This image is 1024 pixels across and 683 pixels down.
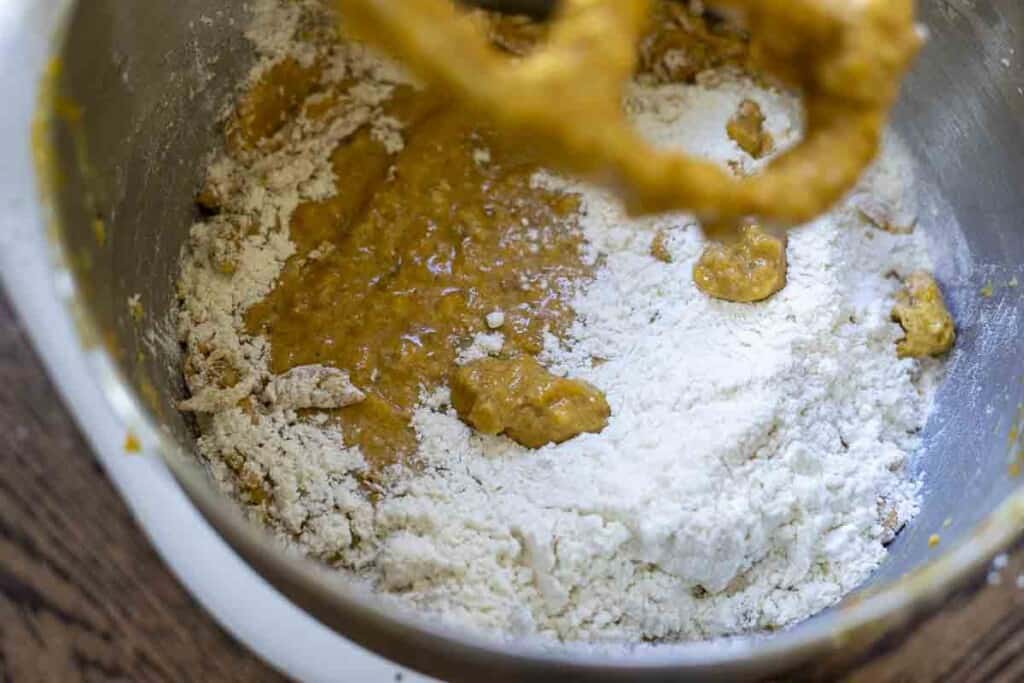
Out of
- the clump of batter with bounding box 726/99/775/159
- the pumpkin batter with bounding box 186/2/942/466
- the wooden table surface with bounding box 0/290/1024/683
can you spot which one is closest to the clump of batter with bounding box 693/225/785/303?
the pumpkin batter with bounding box 186/2/942/466

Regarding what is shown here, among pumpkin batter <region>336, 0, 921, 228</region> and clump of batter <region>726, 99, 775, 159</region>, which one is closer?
pumpkin batter <region>336, 0, 921, 228</region>

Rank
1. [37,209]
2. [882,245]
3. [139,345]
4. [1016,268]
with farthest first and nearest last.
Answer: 1. [882,245]
2. [1016,268]
3. [139,345]
4. [37,209]

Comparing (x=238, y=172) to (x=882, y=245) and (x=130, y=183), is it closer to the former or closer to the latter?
(x=130, y=183)

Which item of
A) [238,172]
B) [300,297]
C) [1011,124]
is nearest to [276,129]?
[238,172]

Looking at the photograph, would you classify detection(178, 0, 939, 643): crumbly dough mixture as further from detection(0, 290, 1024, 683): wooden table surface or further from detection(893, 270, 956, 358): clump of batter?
detection(0, 290, 1024, 683): wooden table surface

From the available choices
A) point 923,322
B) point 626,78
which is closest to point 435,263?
point 626,78

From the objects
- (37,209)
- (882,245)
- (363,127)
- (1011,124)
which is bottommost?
(363,127)

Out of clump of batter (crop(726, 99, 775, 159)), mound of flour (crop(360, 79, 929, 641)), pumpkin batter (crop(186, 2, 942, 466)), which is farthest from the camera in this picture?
clump of batter (crop(726, 99, 775, 159))
